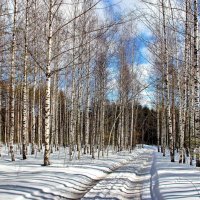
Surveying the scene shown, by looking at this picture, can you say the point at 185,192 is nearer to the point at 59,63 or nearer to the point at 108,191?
the point at 108,191

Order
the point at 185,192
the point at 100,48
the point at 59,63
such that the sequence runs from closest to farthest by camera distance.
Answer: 1. the point at 185,192
2. the point at 100,48
3. the point at 59,63

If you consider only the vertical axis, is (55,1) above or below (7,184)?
above

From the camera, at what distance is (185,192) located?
8789 millimetres

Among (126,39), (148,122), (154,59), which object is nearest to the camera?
(154,59)

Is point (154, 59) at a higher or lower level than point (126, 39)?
lower

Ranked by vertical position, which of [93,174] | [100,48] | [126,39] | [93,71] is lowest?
[93,174]

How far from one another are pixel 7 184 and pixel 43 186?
1.12 metres

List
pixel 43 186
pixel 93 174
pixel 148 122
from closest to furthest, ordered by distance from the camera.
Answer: pixel 43 186 → pixel 93 174 → pixel 148 122

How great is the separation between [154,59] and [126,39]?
474cm

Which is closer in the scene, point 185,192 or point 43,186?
point 185,192

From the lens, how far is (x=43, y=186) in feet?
31.2

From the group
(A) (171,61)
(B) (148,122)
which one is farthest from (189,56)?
(B) (148,122)

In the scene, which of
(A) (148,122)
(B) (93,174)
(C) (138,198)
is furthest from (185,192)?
(A) (148,122)

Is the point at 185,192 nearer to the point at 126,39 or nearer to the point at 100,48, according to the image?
the point at 100,48
